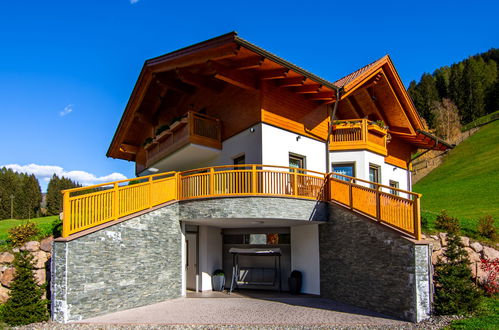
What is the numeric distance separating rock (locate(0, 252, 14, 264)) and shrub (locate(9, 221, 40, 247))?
21.6 inches

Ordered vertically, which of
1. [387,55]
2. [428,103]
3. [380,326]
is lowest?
[380,326]

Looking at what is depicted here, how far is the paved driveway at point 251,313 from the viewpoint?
430 inches

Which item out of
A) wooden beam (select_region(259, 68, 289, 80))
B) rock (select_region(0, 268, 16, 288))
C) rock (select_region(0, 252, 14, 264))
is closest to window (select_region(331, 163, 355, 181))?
wooden beam (select_region(259, 68, 289, 80))

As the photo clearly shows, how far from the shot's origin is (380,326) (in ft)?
34.1

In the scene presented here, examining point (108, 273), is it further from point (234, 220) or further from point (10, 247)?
point (10, 247)

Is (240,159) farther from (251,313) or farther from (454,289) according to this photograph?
(454,289)

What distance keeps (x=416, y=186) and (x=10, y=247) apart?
39.9 meters

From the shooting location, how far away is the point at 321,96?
1748 centimetres

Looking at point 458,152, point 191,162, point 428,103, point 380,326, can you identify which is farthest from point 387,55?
point 428,103

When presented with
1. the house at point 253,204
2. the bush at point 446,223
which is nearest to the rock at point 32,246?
the house at point 253,204

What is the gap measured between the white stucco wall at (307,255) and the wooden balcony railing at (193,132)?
516cm

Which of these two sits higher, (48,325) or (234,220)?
(234,220)

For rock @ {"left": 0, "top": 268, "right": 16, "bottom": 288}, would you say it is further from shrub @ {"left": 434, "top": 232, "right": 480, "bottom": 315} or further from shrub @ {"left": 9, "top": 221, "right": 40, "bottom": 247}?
shrub @ {"left": 434, "top": 232, "right": 480, "bottom": 315}

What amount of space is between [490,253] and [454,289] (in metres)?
6.29
